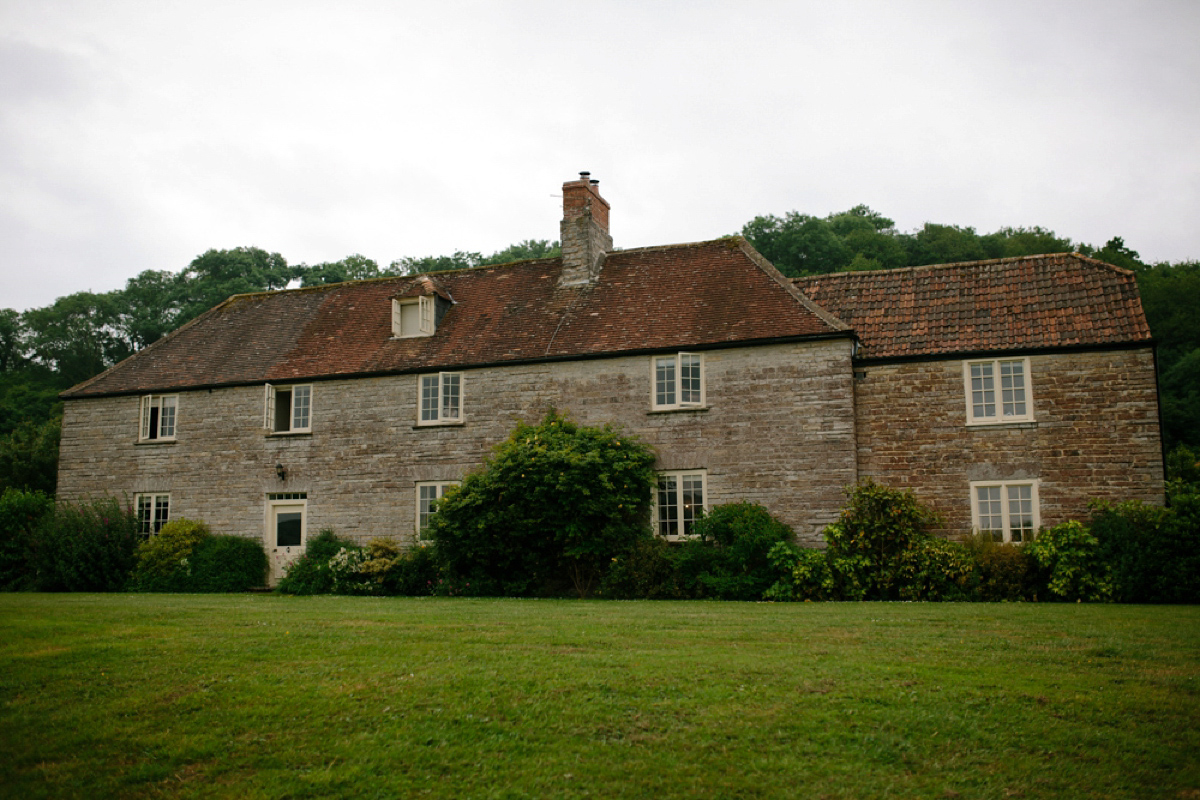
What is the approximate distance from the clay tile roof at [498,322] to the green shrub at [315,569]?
423 centimetres

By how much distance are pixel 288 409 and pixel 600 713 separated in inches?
767

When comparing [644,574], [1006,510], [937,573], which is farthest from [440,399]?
[1006,510]

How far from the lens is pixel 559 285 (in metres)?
25.6

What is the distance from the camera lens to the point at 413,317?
84.1 feet

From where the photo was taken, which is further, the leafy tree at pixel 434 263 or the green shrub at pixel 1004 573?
the leafy tree at pixel 434 263

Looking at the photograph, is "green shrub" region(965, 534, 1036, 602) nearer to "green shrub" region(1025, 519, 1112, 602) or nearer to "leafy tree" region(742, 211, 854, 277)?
"green shrub" region(1025, 519, 1112, 602)

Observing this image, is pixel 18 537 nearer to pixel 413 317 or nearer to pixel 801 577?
pixel 413 317

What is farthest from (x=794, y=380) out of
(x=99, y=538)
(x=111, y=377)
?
(x=111, y=377)

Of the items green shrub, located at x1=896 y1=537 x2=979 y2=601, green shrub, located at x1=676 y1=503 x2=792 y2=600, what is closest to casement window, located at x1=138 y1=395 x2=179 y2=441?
green shrub, located at x1=676 y1=503 x2=792 y2=600

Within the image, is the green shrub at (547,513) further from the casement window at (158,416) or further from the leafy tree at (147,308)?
the leafy tree at (147,308)

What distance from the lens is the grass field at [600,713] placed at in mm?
7059

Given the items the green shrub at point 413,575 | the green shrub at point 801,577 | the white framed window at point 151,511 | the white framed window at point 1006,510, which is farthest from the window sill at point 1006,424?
the white framed window at point 151,511

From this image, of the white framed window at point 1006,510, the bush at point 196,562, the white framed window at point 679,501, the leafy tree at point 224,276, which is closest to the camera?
the white framed window at point 1006,510

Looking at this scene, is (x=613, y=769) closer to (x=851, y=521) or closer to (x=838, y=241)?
(x=851, y=521)
